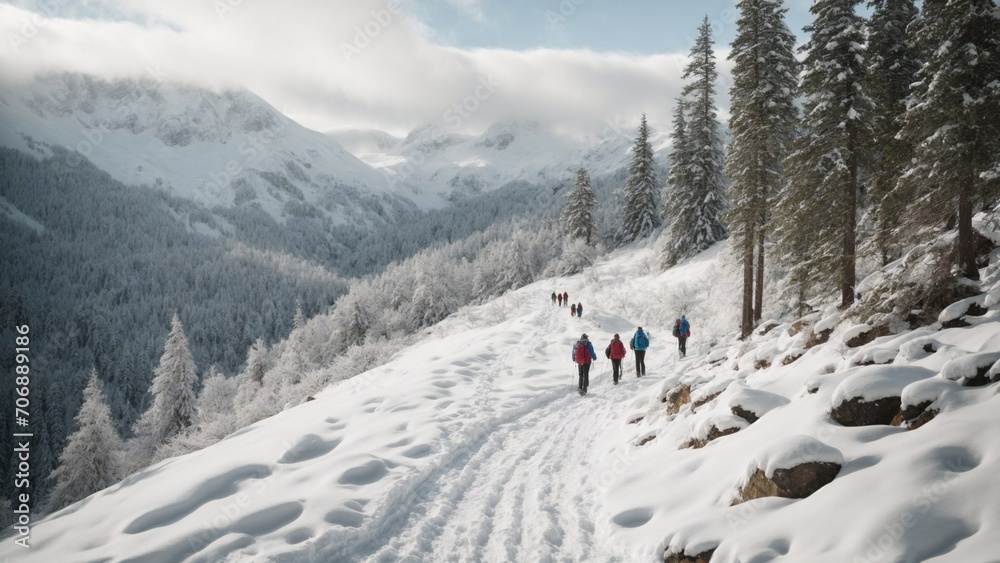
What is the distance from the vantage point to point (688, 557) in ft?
17.7

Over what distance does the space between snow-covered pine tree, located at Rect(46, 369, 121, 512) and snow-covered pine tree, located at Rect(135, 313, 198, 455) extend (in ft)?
23.9

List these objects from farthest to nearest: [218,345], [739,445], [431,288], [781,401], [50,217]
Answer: [50,217], [218,345], [431,288], [781,401], [739,445]

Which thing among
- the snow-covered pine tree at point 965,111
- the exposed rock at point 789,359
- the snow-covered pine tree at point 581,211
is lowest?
the exposed rock at point 789,359

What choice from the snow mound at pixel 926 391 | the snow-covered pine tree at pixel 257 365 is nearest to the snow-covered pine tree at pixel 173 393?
the snow-covered pine tree at pixel 257 365

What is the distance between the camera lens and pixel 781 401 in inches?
308

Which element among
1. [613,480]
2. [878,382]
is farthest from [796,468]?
[613,480]

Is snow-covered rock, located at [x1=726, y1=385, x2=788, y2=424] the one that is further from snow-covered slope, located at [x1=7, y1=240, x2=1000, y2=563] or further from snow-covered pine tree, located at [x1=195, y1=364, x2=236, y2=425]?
snow-covered pine tree, located at [x1=195, y1=364, x2=236, y2=425]

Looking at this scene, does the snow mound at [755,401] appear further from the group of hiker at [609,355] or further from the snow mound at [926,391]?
the group of hiker at [609,355]

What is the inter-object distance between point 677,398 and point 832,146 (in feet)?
30.3

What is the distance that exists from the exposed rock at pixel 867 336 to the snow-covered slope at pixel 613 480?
4.9 inches

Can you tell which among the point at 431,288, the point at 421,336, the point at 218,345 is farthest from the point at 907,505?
the point at 218,345

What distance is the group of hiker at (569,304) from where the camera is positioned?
1160 inches

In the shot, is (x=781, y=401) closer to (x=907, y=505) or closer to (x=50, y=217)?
(x=907, y=505)

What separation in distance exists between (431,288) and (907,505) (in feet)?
197
